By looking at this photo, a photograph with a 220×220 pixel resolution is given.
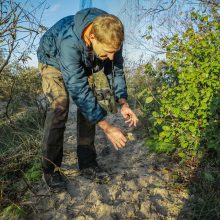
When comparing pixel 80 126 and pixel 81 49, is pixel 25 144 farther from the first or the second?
pixel 81 49

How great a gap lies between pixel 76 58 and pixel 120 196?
1300 mm

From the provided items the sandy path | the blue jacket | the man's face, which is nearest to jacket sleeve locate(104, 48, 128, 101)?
the blue jacket

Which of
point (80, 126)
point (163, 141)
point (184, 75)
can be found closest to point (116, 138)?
point (80, 126)

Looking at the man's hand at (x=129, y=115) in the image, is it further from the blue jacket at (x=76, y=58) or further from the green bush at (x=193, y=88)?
the green bush at (x=193, y=88)

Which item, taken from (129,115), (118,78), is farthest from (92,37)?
(129,115)

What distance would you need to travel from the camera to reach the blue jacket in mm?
2373

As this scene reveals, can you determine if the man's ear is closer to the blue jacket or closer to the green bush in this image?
Answer: the blue jacket

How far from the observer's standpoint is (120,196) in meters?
2.75

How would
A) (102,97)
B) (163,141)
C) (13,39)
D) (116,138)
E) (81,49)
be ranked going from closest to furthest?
1. (116,138)
2. (81,49)
3. (13,39)
4. (102,97)
5. (163,141)

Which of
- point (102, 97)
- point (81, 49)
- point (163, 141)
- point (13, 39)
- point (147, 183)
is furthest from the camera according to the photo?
point (163, 141)

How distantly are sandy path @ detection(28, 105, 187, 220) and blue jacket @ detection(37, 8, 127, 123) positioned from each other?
80 cm

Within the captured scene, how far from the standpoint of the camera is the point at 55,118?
106 inches

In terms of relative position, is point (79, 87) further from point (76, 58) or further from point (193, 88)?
point (193, 88)

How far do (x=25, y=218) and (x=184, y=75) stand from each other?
78.2 inches
